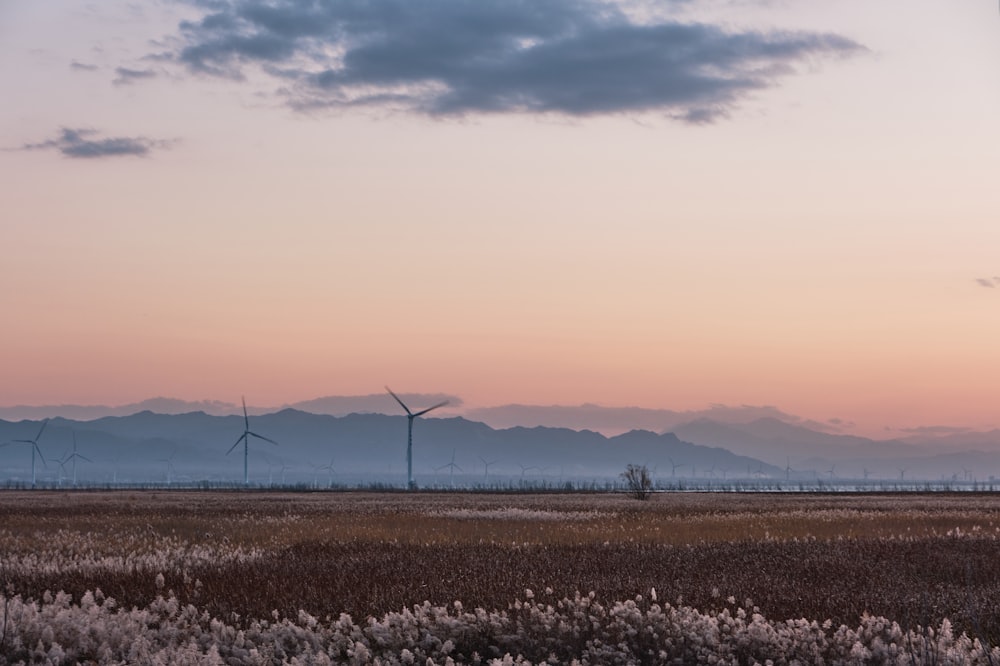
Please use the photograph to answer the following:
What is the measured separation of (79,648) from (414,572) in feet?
25.0

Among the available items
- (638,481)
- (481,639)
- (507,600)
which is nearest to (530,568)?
(507,600)

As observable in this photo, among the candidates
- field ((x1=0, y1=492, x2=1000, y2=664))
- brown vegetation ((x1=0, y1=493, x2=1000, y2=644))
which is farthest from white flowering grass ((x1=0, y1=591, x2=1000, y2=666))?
brown vegetation ((x1=0, y1=493, x2=1000, y2=644))

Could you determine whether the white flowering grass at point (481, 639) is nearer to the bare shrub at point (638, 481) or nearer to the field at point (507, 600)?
the field at point (507, 600)

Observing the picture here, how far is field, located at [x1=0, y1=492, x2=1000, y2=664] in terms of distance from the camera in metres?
13.2

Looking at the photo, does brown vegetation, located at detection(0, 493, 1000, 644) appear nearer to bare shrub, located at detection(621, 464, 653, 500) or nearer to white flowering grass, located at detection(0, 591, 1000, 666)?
white flowering grass, located at detection(0, 591, 1000, 666)

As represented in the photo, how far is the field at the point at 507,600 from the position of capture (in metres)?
13.2

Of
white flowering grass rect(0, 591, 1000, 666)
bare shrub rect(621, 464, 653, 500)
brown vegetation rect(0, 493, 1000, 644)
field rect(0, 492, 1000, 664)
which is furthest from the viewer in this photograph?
bare shrub rect(621, 464, 653, 500)

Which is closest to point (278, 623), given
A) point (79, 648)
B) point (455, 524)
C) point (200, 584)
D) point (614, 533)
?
point (79, 648)

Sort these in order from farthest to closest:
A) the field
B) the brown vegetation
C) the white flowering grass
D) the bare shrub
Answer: the bare shrub, the brown vegetation, the field, the white flowering grass

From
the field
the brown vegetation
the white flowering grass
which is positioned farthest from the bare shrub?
the white flowering grass

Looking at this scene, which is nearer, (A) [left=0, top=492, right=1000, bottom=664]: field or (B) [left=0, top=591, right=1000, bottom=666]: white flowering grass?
(B) [left=0, top=591, right=1000, bottom=666]: white flowering grass

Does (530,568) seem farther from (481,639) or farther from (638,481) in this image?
(638,481)

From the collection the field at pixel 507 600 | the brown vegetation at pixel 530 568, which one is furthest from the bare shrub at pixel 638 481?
the field at pixel 507 600

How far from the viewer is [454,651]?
13875 mm
